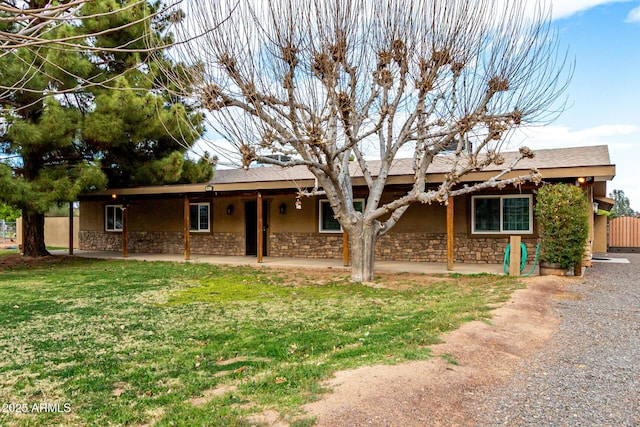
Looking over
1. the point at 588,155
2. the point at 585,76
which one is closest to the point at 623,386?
the point at 585,76

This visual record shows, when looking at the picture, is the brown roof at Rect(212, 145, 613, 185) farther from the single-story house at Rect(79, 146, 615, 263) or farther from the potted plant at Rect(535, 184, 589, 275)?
the potted plant at Rect(535, 184, 589, 275)

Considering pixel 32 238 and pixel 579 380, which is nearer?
pixel 579 380

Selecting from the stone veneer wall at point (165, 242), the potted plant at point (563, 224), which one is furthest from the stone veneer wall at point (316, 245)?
the potted plant at point (563, 224)

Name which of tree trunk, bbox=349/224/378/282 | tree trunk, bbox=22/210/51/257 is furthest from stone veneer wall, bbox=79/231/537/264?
tree trunk, bbox=349/224/378/282

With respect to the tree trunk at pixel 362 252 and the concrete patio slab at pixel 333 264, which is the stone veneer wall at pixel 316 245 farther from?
the tree trunk at pixel 362 252

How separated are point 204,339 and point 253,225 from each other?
409 inches

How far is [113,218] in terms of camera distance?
17.5 meters

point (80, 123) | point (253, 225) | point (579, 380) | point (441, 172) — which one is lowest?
point (579, 380)

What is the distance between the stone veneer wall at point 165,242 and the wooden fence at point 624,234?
14.6 metres

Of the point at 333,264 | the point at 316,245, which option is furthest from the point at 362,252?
the point at 316,245

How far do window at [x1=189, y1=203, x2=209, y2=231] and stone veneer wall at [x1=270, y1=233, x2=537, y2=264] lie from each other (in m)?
2.69

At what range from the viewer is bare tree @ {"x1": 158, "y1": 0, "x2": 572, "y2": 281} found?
22.9ft

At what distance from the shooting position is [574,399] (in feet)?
10.4

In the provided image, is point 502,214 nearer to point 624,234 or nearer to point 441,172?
point 441,172
